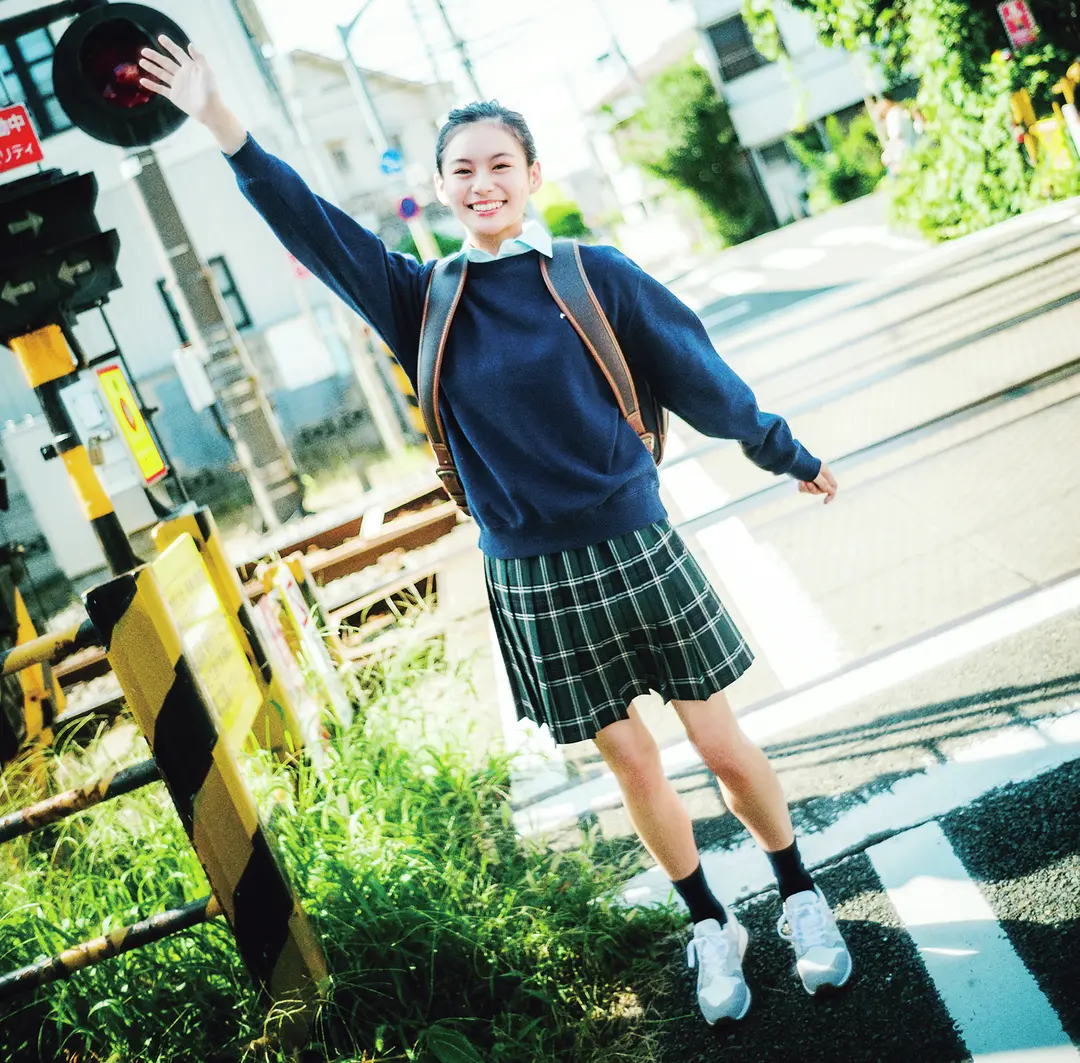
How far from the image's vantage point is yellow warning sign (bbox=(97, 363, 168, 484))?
5227mm

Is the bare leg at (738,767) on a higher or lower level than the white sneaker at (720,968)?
higher

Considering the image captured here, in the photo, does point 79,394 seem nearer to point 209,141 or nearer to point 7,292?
point 7,292

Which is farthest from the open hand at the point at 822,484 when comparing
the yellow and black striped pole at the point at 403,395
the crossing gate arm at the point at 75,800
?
the yellow and black striped pole at the point at 403,395

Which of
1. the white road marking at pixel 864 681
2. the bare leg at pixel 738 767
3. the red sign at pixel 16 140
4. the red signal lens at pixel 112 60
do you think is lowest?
the white road marking at pixel 864 681

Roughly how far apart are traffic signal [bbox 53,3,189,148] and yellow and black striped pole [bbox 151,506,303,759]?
1634mm

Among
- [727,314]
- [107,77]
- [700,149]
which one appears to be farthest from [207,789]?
[700,149]

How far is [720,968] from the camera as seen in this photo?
200cm

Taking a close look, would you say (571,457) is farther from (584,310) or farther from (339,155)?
(339,155)

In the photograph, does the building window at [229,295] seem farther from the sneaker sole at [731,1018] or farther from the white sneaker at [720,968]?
the sneaker sole at [731,1018]

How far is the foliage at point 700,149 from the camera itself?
28.0 metres

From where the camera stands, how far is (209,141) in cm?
1822

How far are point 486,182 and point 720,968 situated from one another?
1767mm

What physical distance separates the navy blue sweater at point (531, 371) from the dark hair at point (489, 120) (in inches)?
10.0

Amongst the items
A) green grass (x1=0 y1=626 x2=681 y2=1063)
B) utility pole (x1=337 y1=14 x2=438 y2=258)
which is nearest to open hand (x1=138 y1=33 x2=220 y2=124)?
green grass (x1=0 y1=626 x2=681 y2=1063)
